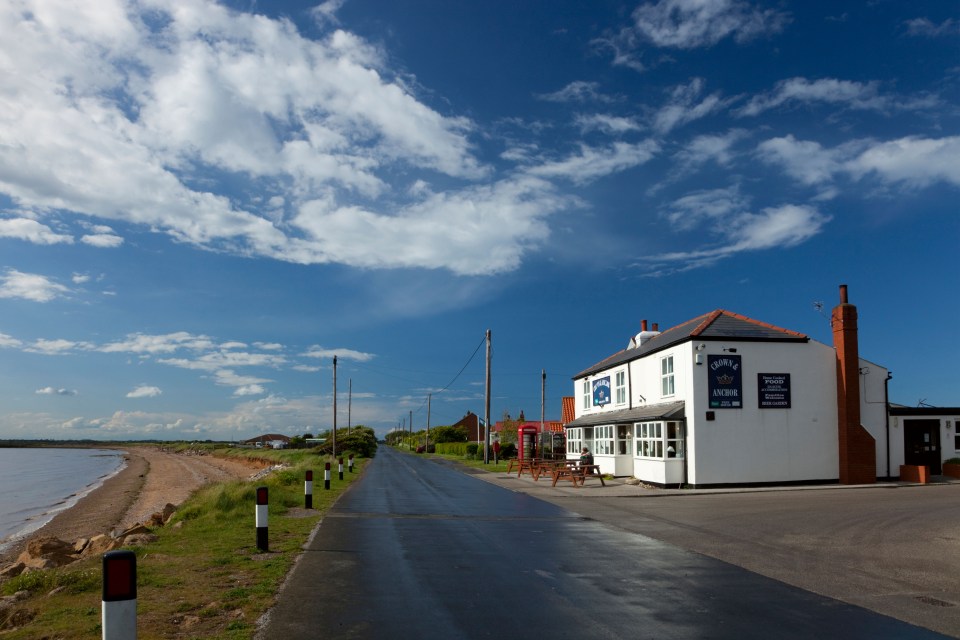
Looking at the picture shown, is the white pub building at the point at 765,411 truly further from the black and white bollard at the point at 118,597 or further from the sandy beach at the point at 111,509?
the black and white bollard at the point at 118,597

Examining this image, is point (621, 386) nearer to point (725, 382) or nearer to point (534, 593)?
point (725, 382)

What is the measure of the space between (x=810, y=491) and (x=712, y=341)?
232 inches

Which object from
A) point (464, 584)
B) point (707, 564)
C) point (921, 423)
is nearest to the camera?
point (464, 584)

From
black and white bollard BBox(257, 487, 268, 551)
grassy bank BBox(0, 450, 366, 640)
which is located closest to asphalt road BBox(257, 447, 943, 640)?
grassy bank BBox(0, 450, 366, 640)

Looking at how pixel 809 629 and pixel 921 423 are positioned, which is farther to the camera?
pixel 921 423

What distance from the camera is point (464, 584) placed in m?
8.87

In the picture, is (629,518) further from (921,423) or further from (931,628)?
(921,423)

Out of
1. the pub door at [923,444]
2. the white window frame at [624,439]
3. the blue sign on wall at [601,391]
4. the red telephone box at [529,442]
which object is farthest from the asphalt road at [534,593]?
the red telephone box at [529,442]

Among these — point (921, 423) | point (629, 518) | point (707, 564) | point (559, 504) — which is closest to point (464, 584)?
point (707, 564)

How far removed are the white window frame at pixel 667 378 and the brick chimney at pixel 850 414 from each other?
5.95m

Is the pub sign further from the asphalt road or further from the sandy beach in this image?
the sandy beach

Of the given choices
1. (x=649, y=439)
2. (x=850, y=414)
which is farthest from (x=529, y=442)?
(x=850, y=414)

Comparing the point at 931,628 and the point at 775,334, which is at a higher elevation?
the point at 775,334

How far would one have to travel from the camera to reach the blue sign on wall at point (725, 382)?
26.6 m
